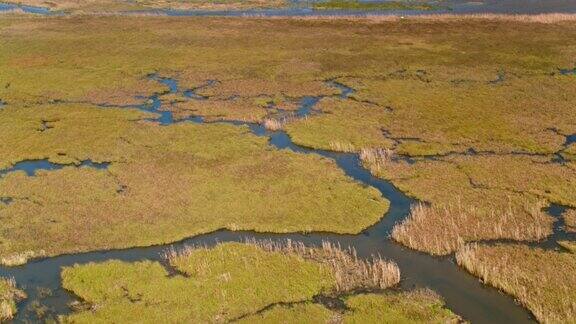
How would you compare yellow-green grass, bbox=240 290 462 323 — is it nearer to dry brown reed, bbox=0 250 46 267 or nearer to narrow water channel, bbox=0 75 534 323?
narrow water channel, bbox=0 75 534 323

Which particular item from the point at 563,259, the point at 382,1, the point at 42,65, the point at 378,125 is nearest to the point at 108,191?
the point at 378,125

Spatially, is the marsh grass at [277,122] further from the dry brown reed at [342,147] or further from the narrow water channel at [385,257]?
the narrow water channel at [385,257]

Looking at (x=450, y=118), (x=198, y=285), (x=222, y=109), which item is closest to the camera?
(x=198, y=285)

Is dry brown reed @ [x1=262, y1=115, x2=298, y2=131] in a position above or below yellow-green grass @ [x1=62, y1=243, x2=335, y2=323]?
above

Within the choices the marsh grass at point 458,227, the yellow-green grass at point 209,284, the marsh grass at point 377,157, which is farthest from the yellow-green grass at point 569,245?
the marsh grass at point 377,157

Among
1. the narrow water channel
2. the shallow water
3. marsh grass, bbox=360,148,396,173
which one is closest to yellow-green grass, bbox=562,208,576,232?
the narrow water channel

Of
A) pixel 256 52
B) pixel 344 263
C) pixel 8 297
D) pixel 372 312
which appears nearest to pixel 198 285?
pixel 344 263

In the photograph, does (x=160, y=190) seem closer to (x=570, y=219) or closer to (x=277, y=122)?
(x=277, y=122)
